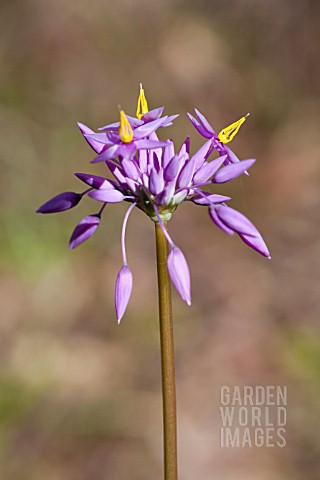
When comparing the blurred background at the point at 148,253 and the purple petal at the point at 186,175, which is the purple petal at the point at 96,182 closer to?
the purple petal at the point at 186,175

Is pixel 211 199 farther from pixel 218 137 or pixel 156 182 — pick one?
pixel 218 137

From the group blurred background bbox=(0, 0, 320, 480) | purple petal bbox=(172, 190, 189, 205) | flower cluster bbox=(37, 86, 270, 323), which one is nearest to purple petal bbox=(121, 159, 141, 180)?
flower cluster bbox=(37, 86, 270, 323)

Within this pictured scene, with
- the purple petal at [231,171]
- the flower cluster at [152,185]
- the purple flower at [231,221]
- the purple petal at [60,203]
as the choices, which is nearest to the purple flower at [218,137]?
the flower cluster at [152,185]

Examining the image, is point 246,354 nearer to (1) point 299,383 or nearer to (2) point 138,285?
(1) point 299,383

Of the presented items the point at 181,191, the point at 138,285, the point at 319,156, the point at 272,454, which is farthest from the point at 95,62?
the point at 181,191

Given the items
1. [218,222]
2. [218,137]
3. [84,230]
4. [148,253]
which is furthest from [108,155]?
[148,253]
